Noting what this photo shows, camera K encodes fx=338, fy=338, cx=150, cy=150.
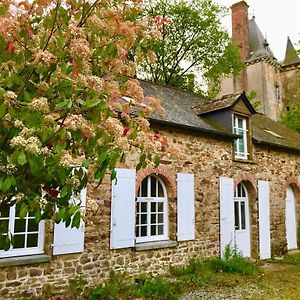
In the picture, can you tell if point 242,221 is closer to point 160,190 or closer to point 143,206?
point 160,190

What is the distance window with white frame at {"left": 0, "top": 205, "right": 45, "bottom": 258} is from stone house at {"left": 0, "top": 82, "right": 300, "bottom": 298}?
0.06 ft

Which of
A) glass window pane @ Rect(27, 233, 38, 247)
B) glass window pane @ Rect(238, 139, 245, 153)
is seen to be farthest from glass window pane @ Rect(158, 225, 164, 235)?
glass window pane @ Rect(238, 139, 245, 153)

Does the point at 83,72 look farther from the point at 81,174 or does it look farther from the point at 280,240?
the point at 280,240

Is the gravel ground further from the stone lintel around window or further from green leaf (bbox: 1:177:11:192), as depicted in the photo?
green leaf (bbox: 1:177:11:192)

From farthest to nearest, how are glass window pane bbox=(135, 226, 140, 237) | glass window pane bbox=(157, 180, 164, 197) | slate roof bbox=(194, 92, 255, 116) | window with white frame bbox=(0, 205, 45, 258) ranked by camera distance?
1. slate roof bbox=(194, 92, 255, 116)
2. glass window pane bbox=(157, 180, 164, 197)
3. glass window pane bbox=(135, 226, 140, 237)
4. window with white frame bbox=(0, 205, 45, 258)

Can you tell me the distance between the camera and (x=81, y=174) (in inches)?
Answer: 111

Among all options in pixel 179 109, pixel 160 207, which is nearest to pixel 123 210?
pixel 160 207

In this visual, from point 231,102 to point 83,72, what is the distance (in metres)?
8.20

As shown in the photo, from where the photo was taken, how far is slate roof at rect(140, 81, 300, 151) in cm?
922

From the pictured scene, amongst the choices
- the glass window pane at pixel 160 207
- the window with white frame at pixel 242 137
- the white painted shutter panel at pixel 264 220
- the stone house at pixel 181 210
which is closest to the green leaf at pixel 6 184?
the stone house at pixel 181 210

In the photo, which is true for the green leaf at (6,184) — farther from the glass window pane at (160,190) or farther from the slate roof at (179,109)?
the glass window pane at (160,190)

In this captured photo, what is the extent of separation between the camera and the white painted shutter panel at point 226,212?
9859 mm

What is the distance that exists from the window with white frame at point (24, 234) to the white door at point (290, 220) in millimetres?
9572

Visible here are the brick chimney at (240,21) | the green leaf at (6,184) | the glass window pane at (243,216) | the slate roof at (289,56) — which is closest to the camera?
the green leaf at (6,184)
